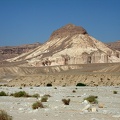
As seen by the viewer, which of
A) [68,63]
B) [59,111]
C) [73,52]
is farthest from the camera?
[73,52]

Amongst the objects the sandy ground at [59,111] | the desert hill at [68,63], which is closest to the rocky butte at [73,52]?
the desert hill at [68,63]

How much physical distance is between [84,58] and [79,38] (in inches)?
1085

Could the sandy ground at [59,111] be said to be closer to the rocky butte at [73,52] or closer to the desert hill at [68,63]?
the desert hill at [68,63]

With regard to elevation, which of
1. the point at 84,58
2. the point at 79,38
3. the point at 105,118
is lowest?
the point at 105,118

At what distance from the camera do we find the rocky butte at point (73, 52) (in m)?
156

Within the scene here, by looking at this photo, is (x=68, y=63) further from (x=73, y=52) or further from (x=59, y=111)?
(x=59, y=111)

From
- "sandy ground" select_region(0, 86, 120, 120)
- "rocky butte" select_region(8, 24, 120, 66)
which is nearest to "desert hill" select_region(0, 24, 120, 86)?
"rocky butte" select_region(8, 24, 120, 66)

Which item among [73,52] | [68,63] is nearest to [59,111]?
[68,63]

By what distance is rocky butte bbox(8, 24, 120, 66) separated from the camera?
6156 inches

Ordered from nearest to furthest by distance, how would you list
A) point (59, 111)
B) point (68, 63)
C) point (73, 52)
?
point (59, 111)
point (68, 63)
point (73, 52)

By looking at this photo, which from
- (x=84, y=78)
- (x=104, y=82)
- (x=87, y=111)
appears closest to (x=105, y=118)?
(x=87, y=111)

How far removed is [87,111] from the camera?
1591cm

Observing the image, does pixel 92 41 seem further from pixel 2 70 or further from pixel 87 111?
pixel 87 111

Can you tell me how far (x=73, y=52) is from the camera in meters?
166
